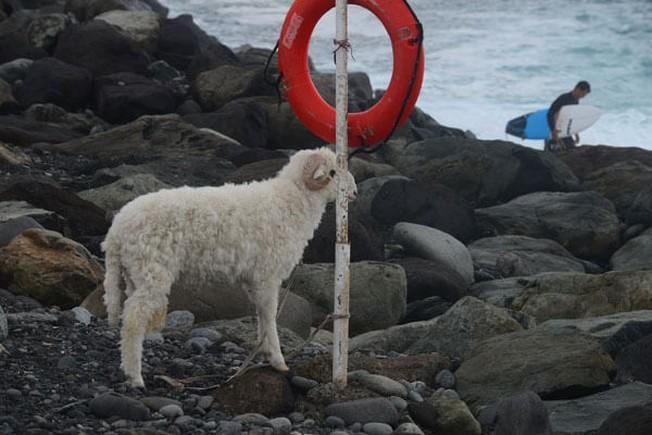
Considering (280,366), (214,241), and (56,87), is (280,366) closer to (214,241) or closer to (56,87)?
(214,241)

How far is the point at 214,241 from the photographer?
7996 millimetres

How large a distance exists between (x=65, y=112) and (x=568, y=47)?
25.7m

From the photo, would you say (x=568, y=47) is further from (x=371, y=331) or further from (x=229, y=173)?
(x=371, y=331)

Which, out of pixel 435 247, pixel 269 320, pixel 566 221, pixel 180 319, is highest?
pixel 269 320

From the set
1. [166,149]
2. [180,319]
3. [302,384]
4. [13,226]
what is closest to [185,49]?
[166,149]

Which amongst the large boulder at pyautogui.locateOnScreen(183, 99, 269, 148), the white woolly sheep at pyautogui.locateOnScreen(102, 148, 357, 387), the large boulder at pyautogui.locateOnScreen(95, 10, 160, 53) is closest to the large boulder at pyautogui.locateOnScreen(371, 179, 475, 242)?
the large boulder at pyautogui.locateOnScreen(183, 99, 269, 148)

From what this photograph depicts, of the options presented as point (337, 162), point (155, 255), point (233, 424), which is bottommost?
point (233, 424)

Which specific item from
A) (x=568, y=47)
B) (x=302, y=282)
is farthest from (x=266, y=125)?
(x=568, y=47)

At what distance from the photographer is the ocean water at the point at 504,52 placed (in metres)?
34.6

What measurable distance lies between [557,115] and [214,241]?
18.7 m

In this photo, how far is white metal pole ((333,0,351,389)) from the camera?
8.22m

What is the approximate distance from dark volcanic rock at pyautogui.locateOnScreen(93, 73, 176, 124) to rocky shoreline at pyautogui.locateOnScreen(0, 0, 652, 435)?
0.05 meters

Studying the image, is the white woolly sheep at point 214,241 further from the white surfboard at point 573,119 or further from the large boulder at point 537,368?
→ the white surfboard at point 573,119

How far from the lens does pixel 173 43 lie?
85.4 feet
